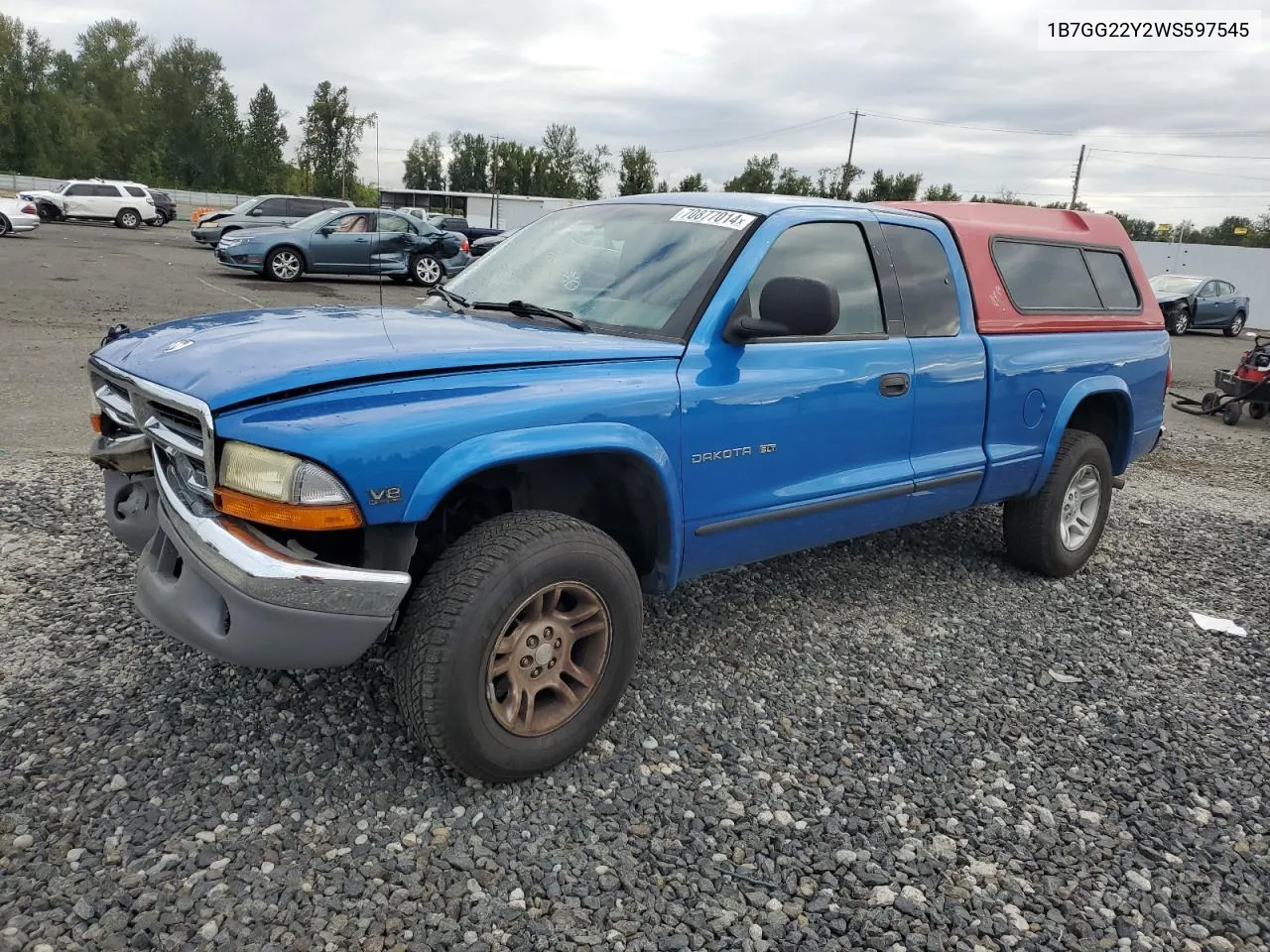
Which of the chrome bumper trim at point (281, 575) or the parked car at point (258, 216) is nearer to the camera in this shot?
the chrome bumper trim at point (281, 575)

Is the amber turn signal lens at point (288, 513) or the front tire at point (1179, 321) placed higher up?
the front tire at point (1179, 321)

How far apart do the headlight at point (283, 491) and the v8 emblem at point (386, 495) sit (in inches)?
2.1

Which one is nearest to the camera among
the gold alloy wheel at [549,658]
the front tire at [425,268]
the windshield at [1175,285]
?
the gold alloy wheel at [549,658]

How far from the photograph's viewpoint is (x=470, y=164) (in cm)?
9025

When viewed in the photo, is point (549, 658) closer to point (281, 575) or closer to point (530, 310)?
point (281, 575)

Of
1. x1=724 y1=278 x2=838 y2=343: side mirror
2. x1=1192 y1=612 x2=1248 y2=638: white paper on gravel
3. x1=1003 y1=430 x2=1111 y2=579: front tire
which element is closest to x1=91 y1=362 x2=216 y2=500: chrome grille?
x1=724 y1=278 x2=838 y2=343: side mirror

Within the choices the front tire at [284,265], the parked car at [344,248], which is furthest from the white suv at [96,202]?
the front tire at [284,265]

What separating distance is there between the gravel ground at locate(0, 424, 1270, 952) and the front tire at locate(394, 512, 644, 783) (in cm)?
18

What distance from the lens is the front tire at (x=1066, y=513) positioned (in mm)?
4656

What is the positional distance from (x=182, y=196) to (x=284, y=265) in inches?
1954

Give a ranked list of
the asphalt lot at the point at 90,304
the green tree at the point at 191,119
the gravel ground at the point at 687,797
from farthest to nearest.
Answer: the green tree at the point at 191,119 < the asphalt lot at the point at 90,304 < the gravel ground at the point at 687,797

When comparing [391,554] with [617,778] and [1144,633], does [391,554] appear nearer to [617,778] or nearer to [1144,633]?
[617,778]

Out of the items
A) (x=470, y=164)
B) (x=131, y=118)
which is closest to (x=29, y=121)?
(x=131, y=118)

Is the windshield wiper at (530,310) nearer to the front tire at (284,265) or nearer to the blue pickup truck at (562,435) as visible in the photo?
the blue pickup truck at (562,435)
